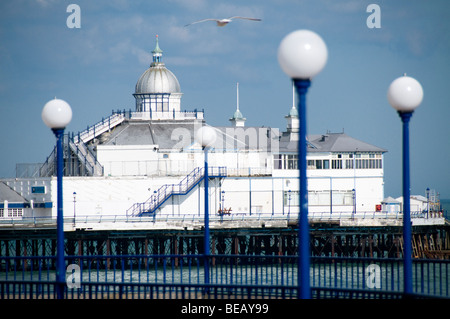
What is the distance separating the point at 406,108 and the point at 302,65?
10.5 feet

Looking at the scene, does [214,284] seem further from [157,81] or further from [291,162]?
[157,81]

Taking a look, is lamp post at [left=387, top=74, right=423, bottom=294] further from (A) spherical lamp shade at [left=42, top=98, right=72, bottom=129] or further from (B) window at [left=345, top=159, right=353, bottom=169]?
(B) window at [left=345, top=159, right=353, bottom=169]

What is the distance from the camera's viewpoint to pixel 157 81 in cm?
8019

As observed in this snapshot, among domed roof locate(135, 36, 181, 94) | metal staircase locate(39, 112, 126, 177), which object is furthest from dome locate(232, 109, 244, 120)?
metal staircase locate(39, 112, 126, 177)

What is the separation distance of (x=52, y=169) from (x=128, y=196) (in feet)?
29.6

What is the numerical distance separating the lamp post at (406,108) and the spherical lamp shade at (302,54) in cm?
265

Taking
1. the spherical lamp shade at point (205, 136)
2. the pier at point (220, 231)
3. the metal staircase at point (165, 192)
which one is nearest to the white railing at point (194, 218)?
the pier at point (220, 231)

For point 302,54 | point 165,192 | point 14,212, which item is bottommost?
point 14,212

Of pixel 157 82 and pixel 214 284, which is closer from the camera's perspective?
pixel 214 284

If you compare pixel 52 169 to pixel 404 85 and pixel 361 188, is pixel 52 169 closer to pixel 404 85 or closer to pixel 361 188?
pixel 361 188

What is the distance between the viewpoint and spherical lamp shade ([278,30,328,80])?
41.9ft

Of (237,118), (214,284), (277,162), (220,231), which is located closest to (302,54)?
(214,284)
